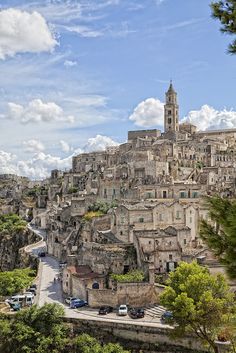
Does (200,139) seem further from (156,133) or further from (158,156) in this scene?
(158,156)

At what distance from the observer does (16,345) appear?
31.1m

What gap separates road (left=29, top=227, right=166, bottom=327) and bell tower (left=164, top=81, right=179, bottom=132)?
64390 mm

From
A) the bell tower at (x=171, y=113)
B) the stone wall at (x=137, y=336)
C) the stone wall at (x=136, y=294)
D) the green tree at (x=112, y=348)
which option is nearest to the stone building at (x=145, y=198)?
the bell tower at (x=171, y=113)

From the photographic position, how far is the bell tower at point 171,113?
113 m

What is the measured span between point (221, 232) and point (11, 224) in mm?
74628

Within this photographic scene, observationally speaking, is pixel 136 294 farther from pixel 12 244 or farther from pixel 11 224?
pixel 11 224

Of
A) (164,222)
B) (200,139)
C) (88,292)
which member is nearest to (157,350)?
(88,292)

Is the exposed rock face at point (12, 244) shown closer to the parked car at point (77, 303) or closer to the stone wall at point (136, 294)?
the parked car at point (77, 303)

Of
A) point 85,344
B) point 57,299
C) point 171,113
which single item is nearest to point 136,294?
point 85,344

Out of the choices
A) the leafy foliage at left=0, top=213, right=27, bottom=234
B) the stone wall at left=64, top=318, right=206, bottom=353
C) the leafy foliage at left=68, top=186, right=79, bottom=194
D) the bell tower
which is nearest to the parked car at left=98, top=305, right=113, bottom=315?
the stone wall at left=64, top=318, right=206, bottom=353

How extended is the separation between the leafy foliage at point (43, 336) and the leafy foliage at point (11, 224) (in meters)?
42.5

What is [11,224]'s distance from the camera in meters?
80.9

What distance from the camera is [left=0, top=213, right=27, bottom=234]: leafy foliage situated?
74.9 m

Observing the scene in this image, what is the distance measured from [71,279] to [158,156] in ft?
146
